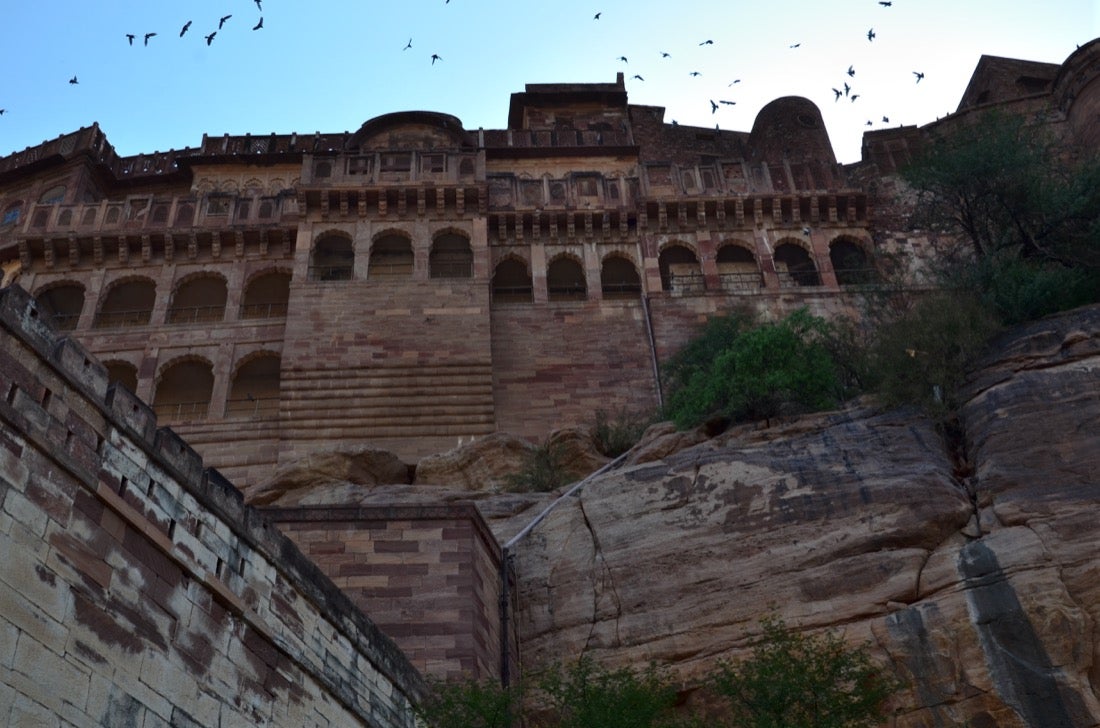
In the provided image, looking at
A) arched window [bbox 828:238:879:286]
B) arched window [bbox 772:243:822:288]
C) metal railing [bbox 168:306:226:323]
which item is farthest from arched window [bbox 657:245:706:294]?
metal railing [bbox 168:306:226:323]

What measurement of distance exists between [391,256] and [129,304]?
247 inches

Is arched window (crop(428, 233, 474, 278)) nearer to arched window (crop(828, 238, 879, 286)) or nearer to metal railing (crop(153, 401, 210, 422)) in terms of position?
metal railing (crop(153, 401, 210, 422))

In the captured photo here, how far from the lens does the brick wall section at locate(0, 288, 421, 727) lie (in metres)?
7.98

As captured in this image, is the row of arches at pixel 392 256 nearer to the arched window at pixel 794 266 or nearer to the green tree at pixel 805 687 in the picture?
the arched window at pixel 794 266

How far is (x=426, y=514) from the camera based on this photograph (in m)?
15.6

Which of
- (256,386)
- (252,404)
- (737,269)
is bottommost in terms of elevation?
(252,404)

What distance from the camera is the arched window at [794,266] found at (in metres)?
28.8

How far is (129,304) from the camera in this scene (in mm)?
29766

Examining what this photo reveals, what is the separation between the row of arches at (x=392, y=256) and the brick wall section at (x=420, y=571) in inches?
536

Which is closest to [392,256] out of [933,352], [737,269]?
[737,269]

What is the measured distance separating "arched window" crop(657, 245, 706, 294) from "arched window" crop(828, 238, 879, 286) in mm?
3073

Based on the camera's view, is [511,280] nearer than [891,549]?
No

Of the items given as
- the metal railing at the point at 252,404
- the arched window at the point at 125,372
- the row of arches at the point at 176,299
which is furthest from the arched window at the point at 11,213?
the metal railing at the point at 252,404

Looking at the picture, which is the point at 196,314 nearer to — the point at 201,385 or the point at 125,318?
the point at 125,318
